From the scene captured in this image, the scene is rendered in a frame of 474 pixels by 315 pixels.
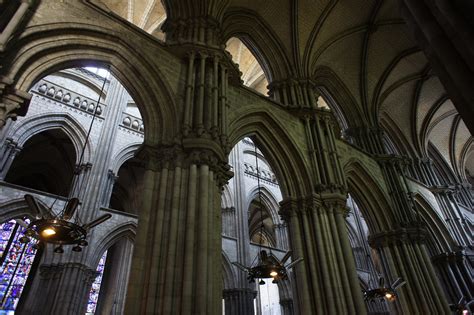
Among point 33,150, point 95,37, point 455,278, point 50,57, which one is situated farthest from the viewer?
point 33,150

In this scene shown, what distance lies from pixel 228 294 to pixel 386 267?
647cm

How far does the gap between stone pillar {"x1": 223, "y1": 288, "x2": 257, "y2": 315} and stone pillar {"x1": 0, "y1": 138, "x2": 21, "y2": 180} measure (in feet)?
32.1

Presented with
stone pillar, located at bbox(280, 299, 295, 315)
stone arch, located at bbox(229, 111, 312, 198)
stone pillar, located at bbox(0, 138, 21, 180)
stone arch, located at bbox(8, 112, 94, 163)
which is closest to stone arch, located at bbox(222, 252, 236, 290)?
stone pillar, located at bbox(280, 299, 295, 315)

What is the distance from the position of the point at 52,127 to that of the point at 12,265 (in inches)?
220

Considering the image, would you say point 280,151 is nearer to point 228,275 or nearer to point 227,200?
point 228,275

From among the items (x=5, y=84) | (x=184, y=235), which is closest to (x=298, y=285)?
(x=184, y=235)

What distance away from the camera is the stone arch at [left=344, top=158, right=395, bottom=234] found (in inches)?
480

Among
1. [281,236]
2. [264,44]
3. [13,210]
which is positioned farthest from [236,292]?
[264,44]

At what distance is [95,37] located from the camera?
24.8ft

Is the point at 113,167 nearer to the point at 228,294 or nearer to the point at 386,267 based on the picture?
the point at 228,294

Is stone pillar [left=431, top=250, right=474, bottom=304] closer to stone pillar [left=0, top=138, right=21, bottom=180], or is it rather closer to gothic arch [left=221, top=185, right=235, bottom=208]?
gothic arch [left=221, top=185, right=235, bottom=208]

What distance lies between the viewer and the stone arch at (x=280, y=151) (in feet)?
31.7

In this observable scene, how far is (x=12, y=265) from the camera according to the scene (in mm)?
12555

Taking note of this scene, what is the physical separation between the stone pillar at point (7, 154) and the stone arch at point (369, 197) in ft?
40.6
